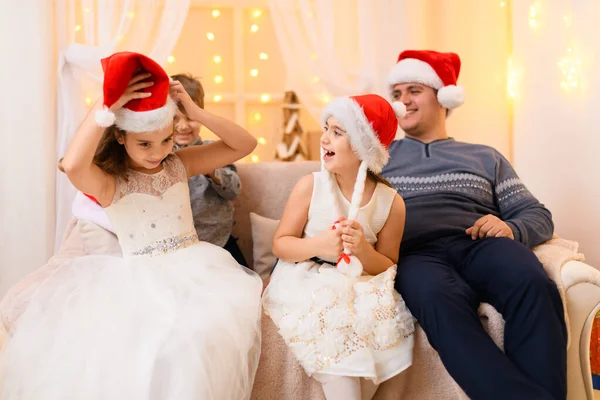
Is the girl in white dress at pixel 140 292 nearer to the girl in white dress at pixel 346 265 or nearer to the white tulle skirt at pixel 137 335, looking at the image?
the white tulle skirt at pixel 137 335

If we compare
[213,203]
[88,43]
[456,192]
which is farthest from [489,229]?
[88,43]

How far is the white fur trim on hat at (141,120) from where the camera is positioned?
60.3 inches

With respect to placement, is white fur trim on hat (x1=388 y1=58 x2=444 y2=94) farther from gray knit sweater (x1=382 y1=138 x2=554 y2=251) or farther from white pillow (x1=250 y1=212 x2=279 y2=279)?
white pillow (x1=250 y1=212 x2=279 y2=279)

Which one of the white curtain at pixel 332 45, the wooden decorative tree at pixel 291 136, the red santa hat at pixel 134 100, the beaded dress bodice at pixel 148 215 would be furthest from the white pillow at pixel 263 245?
the wooden decorative tree at pixel 291 136

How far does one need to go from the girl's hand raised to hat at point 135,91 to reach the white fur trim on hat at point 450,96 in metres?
1.17

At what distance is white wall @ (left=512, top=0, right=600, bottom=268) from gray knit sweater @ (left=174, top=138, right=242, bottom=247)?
A: 1499 millimetres

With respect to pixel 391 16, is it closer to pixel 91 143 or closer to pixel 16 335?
pixel 91 143

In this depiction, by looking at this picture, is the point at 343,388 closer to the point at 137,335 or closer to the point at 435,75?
the point at 137,335

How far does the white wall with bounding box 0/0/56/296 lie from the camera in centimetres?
251

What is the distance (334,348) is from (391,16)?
188cm

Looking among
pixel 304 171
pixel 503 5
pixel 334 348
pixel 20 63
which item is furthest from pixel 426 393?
pixel 503 5

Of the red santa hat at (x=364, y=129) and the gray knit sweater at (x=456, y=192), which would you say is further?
the gray knit sweater at (x=456, y=192)

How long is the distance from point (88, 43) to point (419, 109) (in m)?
1.43

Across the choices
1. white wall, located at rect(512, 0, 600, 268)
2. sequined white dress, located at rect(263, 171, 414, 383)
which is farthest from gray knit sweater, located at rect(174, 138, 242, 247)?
white wall, located at rect(512, 0, 600, 268)
